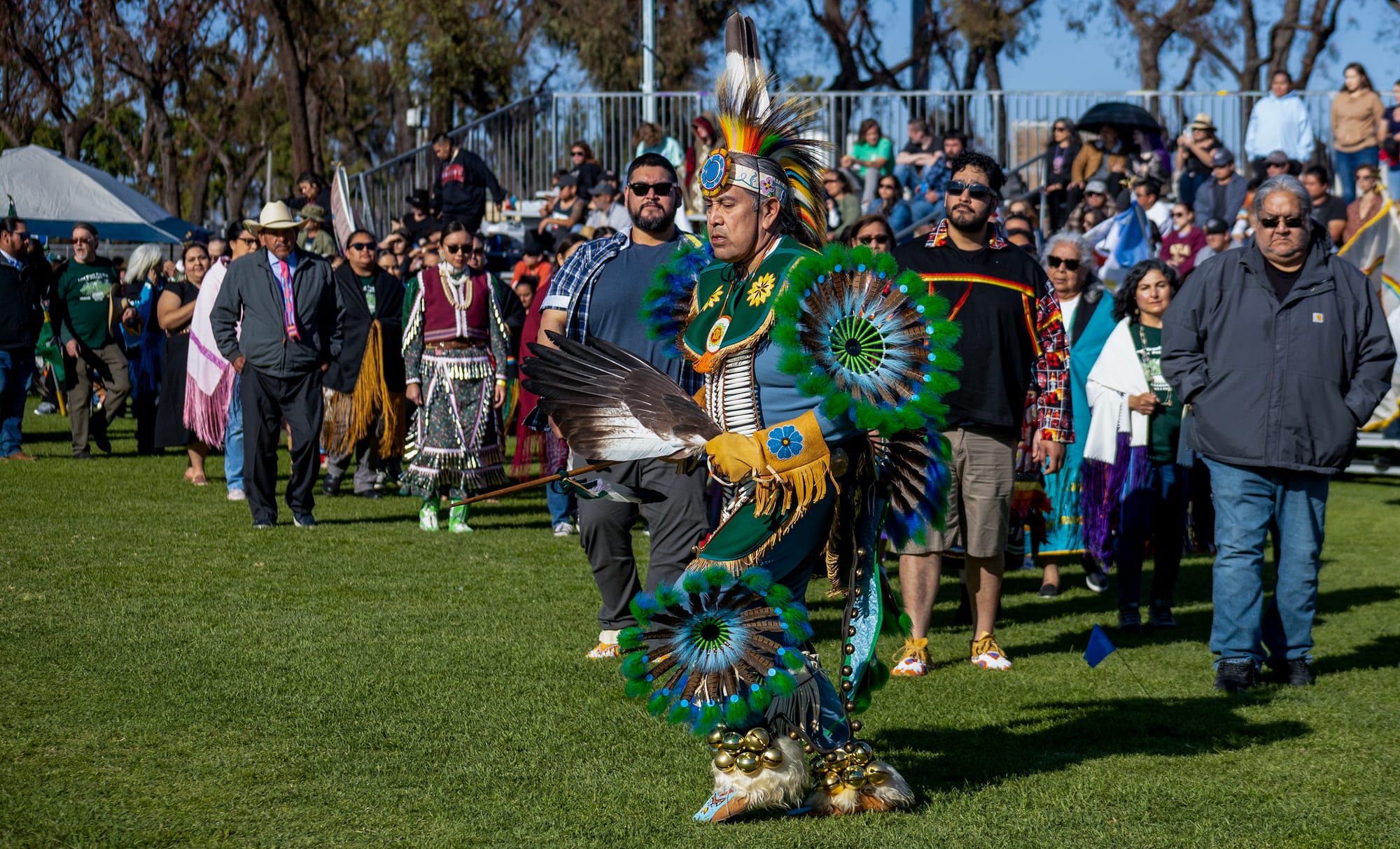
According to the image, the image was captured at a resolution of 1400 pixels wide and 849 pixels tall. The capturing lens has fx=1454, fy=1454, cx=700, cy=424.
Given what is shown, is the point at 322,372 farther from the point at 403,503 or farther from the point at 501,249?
the point at 501,249

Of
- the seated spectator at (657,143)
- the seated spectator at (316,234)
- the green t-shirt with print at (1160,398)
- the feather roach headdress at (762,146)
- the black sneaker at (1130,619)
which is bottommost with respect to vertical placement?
the black sneaker at (1130,619)

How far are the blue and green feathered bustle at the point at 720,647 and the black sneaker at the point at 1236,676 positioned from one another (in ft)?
9.16

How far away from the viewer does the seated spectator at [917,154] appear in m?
17.4

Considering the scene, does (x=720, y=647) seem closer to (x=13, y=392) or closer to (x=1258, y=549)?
(x=1258, y=549)

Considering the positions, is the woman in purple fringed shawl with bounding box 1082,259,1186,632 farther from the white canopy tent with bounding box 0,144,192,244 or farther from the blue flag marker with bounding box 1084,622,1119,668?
the white canopy tent with bounding box 0,144,192,244

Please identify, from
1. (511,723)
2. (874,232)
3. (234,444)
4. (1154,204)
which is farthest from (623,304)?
(1154,204)

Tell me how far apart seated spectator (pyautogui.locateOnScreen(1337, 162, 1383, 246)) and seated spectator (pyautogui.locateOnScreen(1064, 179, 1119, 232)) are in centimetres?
215

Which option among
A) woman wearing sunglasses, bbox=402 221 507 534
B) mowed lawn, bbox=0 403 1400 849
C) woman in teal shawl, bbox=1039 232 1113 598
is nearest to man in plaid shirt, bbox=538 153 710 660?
mowed lawn, bbox=0 403 1400 849

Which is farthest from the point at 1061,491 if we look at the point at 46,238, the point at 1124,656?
the point at 46,238

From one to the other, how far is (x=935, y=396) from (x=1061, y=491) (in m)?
4.87

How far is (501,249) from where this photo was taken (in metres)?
19.2

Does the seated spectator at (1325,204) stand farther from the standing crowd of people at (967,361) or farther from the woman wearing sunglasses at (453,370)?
the woman wearing sunglasses at (453,370)

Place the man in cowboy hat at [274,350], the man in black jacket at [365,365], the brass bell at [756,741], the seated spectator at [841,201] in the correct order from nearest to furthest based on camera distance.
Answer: the brass bell at [756,741] < the man in cowboy hat at [274,350] < the man in black jacket at [365,365] < the seated spectator at [841,201]

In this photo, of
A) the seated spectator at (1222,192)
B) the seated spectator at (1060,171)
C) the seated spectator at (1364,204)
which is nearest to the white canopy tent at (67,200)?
the seated spectator at (1060,171)
